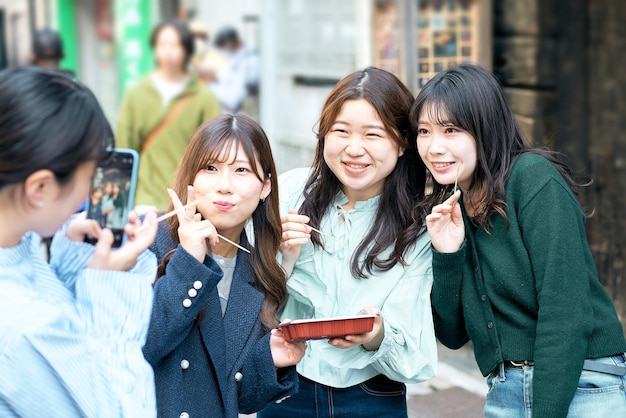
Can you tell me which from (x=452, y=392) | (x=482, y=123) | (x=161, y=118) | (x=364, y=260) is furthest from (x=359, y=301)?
(x=161, y=118)

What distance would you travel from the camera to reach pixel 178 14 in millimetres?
14750

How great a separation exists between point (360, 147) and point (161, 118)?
328 centimetres

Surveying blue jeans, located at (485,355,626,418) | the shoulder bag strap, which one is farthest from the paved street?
the shoulder bag strap

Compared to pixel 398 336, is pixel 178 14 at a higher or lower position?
higher

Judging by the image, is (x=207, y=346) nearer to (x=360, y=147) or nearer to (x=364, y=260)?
(x=364, y=260)

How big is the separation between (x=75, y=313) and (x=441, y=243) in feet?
3.68

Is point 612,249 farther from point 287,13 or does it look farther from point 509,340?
point 287,13

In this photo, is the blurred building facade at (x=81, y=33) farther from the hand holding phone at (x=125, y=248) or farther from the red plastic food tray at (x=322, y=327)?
the hand holding phone at (x=125, y=248)

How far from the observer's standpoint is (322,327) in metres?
2.36

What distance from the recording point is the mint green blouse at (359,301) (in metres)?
2.63

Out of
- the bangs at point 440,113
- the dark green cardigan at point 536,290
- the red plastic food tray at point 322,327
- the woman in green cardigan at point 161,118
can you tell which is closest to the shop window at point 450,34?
the woman in green cardigan at point 161,118

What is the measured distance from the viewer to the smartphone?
2.18 metres

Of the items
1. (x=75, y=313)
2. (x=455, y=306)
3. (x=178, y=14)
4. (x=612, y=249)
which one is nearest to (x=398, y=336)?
(x=455, y=306)

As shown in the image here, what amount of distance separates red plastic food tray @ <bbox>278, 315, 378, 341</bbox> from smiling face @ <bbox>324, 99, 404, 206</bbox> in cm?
55
